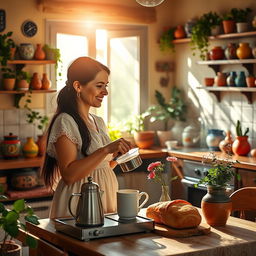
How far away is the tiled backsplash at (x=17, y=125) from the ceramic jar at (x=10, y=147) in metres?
0.18

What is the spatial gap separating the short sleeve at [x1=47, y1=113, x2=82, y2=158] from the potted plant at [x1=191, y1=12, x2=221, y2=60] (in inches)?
125

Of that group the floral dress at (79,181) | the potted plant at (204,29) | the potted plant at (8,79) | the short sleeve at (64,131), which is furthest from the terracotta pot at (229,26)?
the short sleeve at (64,131)

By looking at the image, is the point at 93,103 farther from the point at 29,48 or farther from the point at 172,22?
the point at 172,22

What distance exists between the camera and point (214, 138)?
608 centimetres

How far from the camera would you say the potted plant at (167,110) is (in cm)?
668

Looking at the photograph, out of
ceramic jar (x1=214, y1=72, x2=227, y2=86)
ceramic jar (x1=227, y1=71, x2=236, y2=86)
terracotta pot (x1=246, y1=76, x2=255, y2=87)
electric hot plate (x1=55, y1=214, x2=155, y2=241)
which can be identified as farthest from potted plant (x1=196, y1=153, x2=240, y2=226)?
ceramic jar (x1=214, y1=72, x2=227, y2=86)

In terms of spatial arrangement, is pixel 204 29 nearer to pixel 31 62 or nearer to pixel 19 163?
pixel 31 62

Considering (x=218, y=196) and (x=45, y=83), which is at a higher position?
(x=45, y=83)

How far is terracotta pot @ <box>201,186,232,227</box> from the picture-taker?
302 centimetres

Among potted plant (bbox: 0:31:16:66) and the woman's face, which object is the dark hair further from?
potted plant (bbox: 0:31:16:66)

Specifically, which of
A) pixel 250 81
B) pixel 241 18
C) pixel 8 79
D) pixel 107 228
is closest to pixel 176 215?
pixel 107 228

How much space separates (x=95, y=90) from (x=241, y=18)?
2.95 m

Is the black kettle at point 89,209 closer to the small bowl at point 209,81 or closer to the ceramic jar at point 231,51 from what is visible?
the ceramic jar at point 231,51

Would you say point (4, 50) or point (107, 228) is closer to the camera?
point (107, 228)
